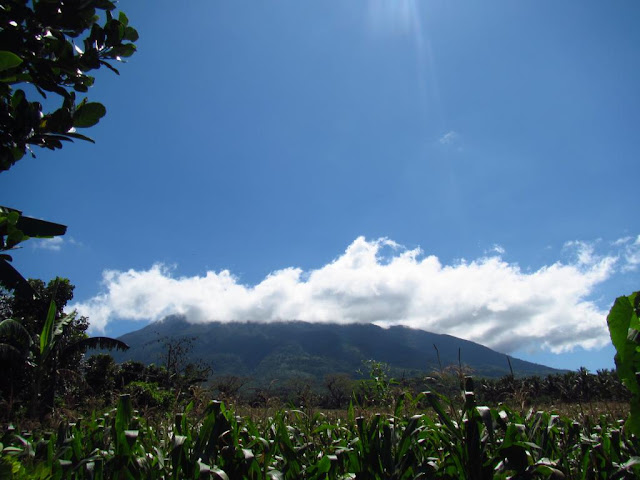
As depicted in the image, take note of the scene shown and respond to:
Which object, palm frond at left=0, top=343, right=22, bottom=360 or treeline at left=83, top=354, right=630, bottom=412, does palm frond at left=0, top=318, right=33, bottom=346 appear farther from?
treeline at left=83, top=354, right=630, bottom=412

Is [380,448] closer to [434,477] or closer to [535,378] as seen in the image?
[434,477]

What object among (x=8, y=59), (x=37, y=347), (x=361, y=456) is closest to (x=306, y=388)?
(x=361, y=456)

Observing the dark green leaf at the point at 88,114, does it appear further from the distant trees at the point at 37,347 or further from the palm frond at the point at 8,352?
the palm frond at the point at 8,352

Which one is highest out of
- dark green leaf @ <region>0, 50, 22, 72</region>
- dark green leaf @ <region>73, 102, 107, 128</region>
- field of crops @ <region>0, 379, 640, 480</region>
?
dark green leaf @ <region>73, 102, 107, 128</region>

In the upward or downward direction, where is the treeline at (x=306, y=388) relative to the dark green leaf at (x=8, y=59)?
downward

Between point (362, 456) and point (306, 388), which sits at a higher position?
point (306, 388)

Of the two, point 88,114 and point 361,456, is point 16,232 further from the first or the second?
point 361,456

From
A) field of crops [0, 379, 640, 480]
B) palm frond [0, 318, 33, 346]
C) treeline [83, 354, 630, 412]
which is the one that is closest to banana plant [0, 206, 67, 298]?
field of crops [0, 379, 640, 480]

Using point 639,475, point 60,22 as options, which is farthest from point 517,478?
point 60,22

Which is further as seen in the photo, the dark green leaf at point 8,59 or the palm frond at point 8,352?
the palm frond at point 8,352

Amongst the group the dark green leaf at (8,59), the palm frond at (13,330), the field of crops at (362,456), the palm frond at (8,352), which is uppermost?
the dark green leaf at (8,59)

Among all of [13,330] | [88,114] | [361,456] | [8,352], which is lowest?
[361,456]

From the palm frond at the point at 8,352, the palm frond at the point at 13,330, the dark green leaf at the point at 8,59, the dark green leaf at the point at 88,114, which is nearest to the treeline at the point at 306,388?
the dark green leaf at the point at 88,114

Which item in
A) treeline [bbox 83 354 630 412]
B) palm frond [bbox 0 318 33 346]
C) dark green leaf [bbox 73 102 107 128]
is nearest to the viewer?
dark green leaf [bbox 73 102 107 128]
